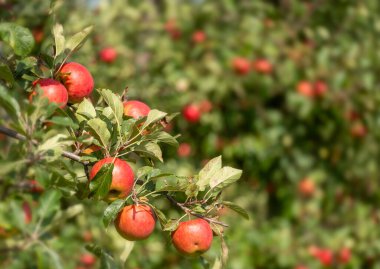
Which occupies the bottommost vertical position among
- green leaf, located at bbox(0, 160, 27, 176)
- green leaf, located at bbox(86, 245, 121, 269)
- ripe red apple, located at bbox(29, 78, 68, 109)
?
green leaf, located at bbox(86, 245, 121, 269)

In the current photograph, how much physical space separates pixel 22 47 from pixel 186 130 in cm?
314

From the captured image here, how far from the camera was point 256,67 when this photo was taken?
13.4 ft

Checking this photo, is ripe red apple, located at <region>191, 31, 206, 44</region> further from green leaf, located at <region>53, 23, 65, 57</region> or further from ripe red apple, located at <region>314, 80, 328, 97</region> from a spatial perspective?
green leaf, located at <region>53, 23, 65, 57</region>

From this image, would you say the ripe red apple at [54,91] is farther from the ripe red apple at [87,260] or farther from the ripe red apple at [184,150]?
the ripe red apple at [184,150]

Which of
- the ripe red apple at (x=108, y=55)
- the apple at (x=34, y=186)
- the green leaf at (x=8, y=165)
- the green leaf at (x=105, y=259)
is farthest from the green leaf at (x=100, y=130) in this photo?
the ripe red apple at (x=108, y=55)

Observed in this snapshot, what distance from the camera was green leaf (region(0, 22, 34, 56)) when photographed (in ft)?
3.74

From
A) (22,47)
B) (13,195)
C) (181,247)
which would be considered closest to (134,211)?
(181,247)

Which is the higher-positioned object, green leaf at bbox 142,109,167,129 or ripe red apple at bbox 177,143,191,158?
green leaf at bbox 142,109,167,129

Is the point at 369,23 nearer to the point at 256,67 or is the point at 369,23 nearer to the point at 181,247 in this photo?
the point at 256,67

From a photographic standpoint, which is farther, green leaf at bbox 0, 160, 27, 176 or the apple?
the apple

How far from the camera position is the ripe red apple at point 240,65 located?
4.04m

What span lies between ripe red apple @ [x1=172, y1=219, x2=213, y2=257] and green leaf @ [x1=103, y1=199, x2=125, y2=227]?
0.16 metres

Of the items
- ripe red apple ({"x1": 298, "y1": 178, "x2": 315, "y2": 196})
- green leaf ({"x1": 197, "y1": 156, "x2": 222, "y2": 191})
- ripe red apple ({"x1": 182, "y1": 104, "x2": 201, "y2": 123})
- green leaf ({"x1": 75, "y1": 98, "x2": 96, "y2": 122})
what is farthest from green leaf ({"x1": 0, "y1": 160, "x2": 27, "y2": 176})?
ripe red apple ({"x1": 298, "y1": 178, "x2": 315, "y2": 196})

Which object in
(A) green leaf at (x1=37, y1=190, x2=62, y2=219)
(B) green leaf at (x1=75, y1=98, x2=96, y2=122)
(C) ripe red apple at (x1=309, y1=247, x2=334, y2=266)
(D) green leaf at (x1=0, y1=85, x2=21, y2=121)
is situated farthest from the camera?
(C) ripe red apple at (x1=309, y1=247, x2=334, y2=266)
